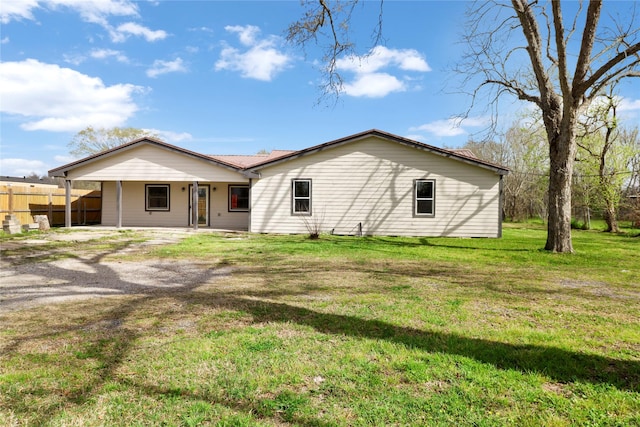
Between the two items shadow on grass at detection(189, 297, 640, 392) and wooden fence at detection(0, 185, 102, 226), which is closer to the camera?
shadow on grass at detection(189, 297, 640, 392)

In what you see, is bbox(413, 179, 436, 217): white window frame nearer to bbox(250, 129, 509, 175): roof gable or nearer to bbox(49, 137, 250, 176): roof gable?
bbox(250, 129, 509, 175): roof gable

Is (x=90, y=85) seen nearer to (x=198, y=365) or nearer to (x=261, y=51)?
(x=261, y=51)

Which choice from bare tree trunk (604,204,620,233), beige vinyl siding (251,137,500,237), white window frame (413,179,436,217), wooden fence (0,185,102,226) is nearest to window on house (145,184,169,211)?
wooden fence (0,185,102,226)

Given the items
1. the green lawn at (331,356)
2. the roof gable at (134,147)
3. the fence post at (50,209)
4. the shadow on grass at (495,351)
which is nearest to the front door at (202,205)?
the roof gable at (134,147)

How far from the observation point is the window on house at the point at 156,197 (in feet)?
59.6

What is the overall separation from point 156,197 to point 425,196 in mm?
13460

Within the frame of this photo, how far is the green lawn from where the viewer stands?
2.34m

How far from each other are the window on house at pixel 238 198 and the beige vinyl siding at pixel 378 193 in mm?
2651

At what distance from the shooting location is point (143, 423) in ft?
7.20

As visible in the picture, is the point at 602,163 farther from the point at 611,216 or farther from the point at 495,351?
the point at 495,351

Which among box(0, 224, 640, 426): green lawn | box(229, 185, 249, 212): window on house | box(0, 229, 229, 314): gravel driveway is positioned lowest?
box(0, 224, 640, 426): green lawn

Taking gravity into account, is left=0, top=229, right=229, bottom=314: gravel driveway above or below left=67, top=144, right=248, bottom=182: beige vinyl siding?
below

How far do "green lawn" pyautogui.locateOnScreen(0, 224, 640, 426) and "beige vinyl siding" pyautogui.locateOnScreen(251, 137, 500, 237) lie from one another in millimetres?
8661

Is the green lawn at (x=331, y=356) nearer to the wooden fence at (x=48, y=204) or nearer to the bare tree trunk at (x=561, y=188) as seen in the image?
the bare tree trunk at (x=561, y=188)
